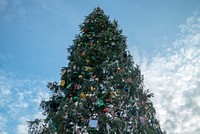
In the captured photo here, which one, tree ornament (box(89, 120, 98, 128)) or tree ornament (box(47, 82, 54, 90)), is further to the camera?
tree ornament (box(47, 82, 54, 90))

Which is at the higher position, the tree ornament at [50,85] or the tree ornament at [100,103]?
the tree ornament at [50,85]

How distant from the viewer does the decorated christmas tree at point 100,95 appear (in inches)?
250

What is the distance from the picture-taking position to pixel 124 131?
611 centimetres

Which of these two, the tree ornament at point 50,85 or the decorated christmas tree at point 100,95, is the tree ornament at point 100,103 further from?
the tree ornament at point 50,85

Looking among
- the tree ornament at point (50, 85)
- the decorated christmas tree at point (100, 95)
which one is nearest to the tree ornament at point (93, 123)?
the decorated christmas tree at point (100, 95)

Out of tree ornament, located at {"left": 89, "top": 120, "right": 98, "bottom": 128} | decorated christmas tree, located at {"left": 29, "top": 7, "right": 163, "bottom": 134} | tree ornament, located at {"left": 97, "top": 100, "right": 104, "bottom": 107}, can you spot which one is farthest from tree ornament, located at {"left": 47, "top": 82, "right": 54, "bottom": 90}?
tree ornament, located at {"left": 89, "top": 120, "right": 98, "bottom": 128}

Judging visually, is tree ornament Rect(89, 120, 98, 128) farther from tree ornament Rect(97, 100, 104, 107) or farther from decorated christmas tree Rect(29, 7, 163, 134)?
tree ornament Rect(97, 100, 104, 107)

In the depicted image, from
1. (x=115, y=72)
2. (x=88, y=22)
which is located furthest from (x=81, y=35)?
(x=115, y=72)

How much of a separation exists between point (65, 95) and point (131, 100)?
289 centimetres

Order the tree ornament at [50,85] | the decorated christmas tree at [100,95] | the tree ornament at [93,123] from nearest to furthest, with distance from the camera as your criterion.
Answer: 1. the tree ornament at [93,123]
2. the decorated christmas tree at [100,95]
3. the tree ornament at [50,85]

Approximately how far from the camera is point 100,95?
276 inches

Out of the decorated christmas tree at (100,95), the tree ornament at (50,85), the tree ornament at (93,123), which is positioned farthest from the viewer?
the tree ornament at (50,85)

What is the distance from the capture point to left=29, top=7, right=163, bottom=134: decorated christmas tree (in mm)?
6348

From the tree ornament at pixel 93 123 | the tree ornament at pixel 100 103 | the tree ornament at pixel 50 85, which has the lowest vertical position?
the tree ornament at pixel 93 123
